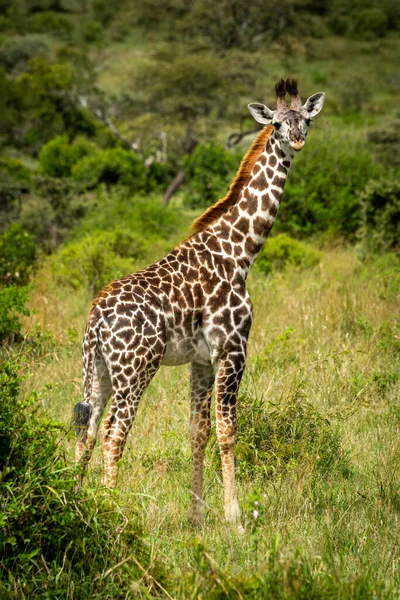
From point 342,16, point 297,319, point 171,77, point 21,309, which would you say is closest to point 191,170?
point 171,77

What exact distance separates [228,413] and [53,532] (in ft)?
5.73

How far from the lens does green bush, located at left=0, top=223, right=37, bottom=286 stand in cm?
1140

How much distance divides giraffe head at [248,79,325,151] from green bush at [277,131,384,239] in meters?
9.22

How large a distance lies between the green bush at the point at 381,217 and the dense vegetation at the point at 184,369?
34mm

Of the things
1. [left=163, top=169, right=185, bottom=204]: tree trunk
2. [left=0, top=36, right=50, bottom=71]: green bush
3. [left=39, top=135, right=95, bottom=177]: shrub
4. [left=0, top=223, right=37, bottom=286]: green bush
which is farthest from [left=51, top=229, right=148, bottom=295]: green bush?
[left=0, top=36, right=50, bottom=71]: green bush

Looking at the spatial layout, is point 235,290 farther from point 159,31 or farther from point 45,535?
point 159,31

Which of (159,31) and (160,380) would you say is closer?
(160,380)

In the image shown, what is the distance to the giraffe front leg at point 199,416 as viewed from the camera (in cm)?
566

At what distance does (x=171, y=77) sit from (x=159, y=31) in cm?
1188

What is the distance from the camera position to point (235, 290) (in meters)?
5.65

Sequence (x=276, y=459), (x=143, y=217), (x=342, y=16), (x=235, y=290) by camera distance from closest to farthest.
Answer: (x=235, y=290) → (x=276, y=459) → (x=143, y=217) → (x=342, y=16)

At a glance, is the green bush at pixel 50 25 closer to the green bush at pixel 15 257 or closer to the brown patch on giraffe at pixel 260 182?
the green bush at pixel 15 257

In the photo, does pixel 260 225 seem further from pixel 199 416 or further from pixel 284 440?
pixel 284 440

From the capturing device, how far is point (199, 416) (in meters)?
5.76
